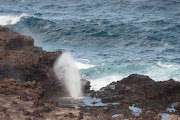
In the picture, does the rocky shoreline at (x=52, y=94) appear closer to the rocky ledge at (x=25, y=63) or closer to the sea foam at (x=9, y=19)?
the rocky ledge at (x=25, y=63)

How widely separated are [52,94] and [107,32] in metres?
18.9

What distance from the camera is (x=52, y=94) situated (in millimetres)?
12406

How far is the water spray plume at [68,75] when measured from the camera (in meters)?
13.2

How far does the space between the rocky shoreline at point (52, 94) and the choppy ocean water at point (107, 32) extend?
5000 mm

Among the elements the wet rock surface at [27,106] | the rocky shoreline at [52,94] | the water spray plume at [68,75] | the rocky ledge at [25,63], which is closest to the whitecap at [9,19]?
the rocky shoreline at [52,94]

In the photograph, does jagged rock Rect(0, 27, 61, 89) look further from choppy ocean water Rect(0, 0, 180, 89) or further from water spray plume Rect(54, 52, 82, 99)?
→ choppy ocean water Rect(0, 0, 180, 89)

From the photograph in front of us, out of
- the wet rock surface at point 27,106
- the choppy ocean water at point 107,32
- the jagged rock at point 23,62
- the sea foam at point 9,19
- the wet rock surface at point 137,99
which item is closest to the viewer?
the wet rock surface at point 27,106

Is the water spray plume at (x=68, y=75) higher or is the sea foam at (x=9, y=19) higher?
the sea foam at (x=9, y=19)

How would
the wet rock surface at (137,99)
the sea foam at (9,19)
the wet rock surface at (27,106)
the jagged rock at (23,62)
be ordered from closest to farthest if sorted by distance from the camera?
the wet rock surface at (27,106)
the wet rock surface at (137,99)
the jagged rock at (23,62)
the sea foam at (9,19)

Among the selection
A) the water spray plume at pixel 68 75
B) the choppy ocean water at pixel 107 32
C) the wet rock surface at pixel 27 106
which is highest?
the choppy ocean water at pixel 107 32

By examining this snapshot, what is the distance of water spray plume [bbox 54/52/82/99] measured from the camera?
1322 cm

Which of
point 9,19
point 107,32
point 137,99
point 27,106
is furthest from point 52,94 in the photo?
point 9,19

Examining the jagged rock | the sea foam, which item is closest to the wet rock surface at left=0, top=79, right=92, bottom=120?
the jagged rock

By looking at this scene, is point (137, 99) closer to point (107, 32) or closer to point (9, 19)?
point (107, 32)
